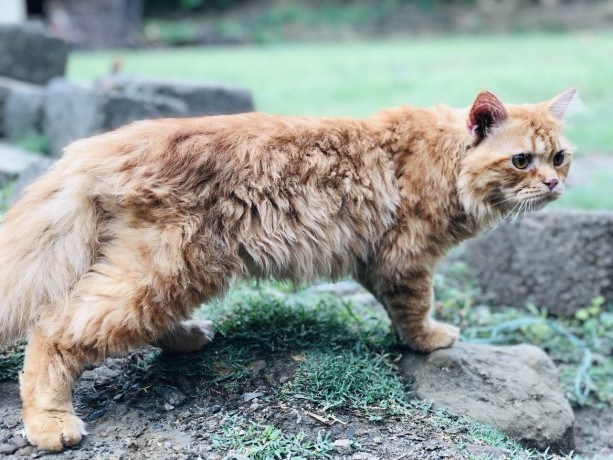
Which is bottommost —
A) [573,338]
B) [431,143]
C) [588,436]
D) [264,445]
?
[588,436]

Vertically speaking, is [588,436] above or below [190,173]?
below

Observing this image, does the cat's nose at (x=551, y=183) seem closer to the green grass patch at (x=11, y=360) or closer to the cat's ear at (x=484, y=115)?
the cat's ear at (x=484, y=115)

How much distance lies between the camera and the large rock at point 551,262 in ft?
15.9

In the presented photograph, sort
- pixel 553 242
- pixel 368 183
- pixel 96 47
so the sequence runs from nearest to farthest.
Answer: pixel 368 183, pixel 553 242, pixel 96 47

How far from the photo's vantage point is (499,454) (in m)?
2.73

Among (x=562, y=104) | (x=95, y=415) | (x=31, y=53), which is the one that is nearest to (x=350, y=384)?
(x=95, y=415)

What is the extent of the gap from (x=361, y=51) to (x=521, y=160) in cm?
1500

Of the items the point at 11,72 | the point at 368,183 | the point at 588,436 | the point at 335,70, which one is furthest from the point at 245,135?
the point at 335,70

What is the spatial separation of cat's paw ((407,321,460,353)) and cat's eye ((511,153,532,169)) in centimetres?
99

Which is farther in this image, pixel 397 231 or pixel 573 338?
pixel 573 338

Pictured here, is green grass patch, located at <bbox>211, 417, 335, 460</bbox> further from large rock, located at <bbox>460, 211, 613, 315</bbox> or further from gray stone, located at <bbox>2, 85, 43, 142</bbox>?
gray stone, located at <bbox>2, 85, 43, 142</bbox>

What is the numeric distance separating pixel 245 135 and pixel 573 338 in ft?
9.99

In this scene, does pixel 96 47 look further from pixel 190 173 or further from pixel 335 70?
pixel 190 173

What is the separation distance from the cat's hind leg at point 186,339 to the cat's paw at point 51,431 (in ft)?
2.07
